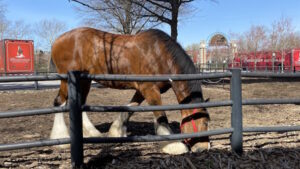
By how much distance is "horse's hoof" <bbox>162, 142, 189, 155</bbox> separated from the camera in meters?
3.85

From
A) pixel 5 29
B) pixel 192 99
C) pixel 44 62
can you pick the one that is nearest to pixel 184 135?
pixel 192 99

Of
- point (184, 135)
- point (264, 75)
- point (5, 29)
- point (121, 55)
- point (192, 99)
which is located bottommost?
point (184, 135)

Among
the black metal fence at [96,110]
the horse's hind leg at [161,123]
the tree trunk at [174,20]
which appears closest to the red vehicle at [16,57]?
the tree trunk at [174,20]

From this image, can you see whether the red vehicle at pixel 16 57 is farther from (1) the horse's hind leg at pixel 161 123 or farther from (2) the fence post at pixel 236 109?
(2) the fence post at pixel 236 109

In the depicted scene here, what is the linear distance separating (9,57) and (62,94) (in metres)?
17.6

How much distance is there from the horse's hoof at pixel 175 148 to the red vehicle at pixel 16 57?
61.0ft

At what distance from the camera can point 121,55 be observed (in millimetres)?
4961

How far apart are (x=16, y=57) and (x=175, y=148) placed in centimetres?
1956

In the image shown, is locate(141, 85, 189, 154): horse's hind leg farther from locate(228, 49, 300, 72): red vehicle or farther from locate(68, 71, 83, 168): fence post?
locate(228, 49, 300, 72): red vehicle

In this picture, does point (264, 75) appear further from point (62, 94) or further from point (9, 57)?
point (9, 57)

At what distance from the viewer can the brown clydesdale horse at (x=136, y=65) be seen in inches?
157

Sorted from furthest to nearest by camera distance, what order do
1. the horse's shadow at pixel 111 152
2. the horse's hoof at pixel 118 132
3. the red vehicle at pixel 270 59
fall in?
the red vehicle at pixel 270 59
the horse's hoof at pixel 118 132
the horse's shadow at pixel 111 152

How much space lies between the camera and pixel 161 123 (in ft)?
13.7

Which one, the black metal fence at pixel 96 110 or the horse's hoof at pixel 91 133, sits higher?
the black metal fence at pixel 96 110
